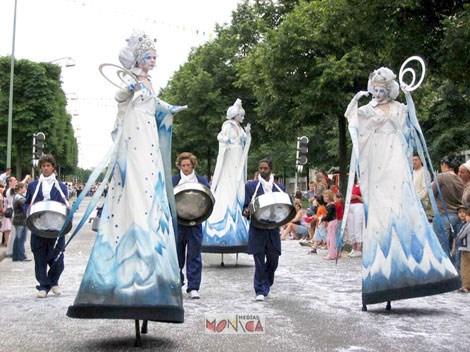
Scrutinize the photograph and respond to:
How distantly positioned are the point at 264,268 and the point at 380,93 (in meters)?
2.41

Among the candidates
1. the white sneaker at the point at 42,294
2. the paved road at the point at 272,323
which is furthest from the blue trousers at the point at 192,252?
the white sneaker at the point at 42,294

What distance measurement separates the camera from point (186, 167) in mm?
9766

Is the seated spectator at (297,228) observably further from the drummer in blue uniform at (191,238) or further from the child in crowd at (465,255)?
the drummer in blue uniform at (191,238)

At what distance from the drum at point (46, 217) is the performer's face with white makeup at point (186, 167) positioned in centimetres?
139

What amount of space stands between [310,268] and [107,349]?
25.1ft

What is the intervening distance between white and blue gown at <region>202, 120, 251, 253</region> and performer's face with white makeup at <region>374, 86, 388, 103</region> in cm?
487

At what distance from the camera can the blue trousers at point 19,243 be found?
14.9 meters

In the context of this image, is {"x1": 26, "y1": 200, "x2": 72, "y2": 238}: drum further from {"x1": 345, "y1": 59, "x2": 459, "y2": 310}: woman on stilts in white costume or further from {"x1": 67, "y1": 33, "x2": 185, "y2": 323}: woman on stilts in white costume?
{"x1": 345, "y1": 59, "x2": 459, "y2": 310}: woman on stilts in white costume

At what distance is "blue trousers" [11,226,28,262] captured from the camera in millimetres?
14891

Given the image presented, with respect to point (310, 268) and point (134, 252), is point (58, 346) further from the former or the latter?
point (310, 268)

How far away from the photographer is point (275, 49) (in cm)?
2295

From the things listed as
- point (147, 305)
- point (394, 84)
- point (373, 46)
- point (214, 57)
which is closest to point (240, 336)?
point (147, 305)

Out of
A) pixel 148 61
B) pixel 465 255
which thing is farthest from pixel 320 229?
pixel 148 61

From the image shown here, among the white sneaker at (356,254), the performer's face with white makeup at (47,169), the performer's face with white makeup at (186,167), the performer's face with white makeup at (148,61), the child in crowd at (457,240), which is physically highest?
the performer's face with white makeup at (148,61)
